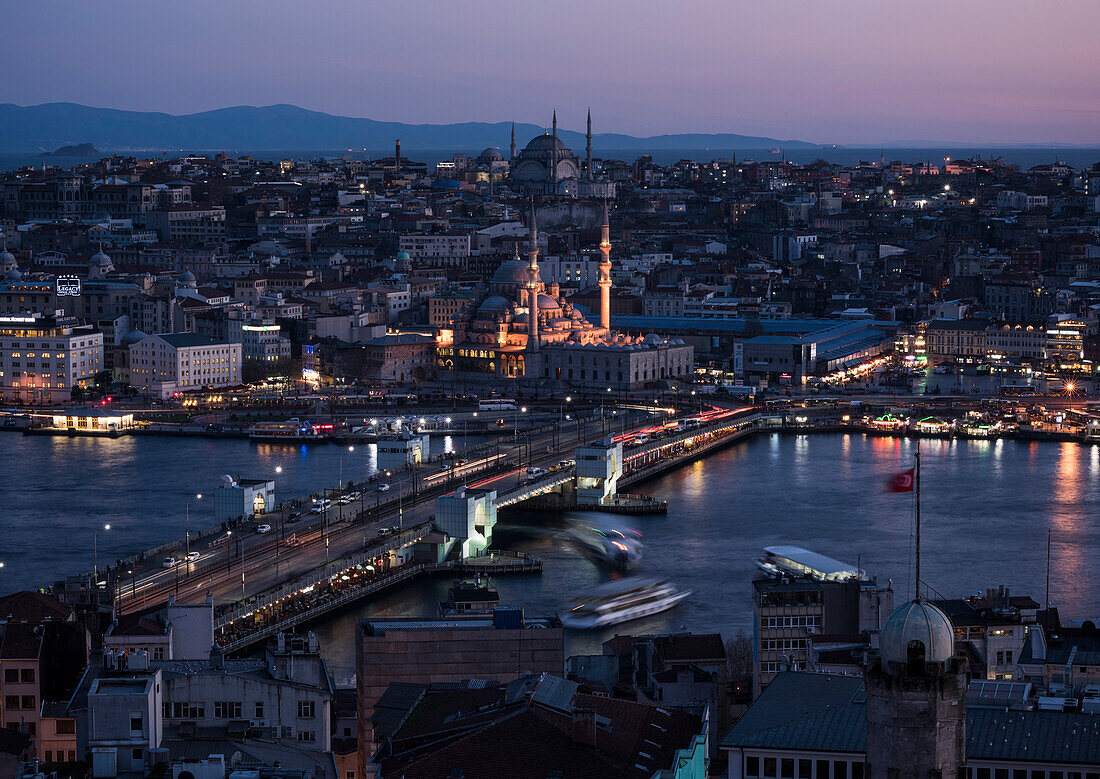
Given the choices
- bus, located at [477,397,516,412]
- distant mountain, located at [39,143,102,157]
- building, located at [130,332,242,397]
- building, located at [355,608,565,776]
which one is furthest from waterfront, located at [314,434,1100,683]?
distant mountain, located at [39,143,102,157]

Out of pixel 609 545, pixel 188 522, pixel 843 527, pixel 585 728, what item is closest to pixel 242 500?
Result: pixel 188 522

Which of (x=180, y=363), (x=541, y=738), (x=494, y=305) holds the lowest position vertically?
(x=180, y=363)

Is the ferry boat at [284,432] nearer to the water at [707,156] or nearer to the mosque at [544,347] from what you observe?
the mosque at [544,347]

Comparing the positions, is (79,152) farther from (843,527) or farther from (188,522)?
(843,527)

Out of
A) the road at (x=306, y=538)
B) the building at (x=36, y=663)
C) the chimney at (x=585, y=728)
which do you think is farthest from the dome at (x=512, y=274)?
the chimney at (x=585, y=728)

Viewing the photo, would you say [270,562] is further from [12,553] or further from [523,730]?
[523,730]

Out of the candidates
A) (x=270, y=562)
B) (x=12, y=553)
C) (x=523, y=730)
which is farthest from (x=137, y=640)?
(x=12, y=553)

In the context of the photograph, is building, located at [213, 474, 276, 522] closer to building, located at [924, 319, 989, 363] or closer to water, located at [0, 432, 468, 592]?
water, located at [0, 432, 468, 592]

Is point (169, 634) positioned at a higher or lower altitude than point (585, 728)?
lower
